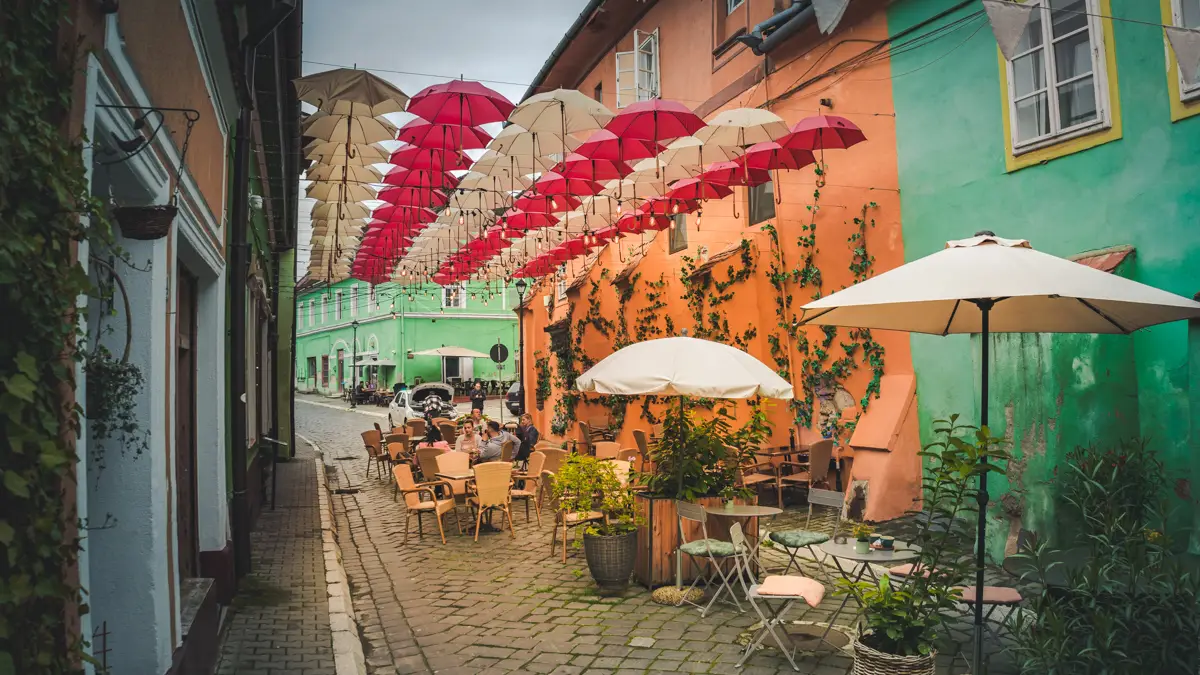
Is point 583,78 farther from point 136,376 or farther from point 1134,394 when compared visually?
point 136,376

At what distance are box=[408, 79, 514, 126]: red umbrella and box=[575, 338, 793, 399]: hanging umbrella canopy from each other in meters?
3.65

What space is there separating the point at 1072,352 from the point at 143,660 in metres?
7.61

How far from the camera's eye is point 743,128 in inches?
379

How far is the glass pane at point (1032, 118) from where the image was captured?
8.20 m

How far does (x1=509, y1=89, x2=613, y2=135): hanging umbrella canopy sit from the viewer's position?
947 centimetres

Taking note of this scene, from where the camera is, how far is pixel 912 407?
9.84 metres

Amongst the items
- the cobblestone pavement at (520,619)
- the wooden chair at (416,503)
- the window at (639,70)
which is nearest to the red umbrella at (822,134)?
the cobblestone pavement at (520,619)

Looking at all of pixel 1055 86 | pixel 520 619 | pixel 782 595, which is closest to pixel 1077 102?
pixel 1055 86

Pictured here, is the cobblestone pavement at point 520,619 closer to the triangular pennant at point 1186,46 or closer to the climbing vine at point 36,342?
the climbing vine at point 36,342

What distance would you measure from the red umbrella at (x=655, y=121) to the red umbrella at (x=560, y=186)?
2423 mm

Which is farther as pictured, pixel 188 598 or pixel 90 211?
pixel 188 598

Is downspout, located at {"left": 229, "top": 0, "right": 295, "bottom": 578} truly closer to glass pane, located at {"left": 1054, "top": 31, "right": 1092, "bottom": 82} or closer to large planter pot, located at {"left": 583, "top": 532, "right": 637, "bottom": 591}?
large planter pot, located at {"left": 583, "top": 532, "right": 637, "bottom": 591}

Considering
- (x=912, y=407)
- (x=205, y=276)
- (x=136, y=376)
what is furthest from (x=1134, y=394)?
(x=205, y=276)

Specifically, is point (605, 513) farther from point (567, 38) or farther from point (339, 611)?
point (567, 38)
